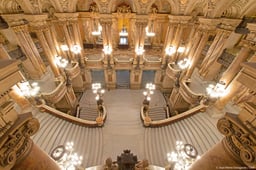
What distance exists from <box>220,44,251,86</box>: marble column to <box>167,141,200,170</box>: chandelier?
4.92 meters

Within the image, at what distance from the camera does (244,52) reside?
8883 millimetres

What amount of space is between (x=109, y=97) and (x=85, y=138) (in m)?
5.95

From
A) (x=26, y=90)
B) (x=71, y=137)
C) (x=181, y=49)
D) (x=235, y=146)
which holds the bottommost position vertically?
(x=235, y=146)

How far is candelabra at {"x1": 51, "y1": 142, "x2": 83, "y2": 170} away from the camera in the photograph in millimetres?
7324

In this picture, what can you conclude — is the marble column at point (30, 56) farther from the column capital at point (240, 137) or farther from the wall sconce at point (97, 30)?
the column capital at point (240, 137)

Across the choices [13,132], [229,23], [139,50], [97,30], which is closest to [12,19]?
[97,30]

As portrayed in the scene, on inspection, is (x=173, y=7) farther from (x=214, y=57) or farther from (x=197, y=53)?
(x=214, y=57)

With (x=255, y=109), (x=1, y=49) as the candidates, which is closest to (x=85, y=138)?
(x=1, y=49)

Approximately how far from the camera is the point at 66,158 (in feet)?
24.8

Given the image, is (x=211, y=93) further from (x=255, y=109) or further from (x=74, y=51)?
(x=74, y=51)

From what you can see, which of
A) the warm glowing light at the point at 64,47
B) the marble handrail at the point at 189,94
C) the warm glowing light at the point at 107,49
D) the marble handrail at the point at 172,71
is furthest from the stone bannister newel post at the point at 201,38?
the warm glowing light at the point at 64,47

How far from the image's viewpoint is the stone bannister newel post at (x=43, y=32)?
34.4ft

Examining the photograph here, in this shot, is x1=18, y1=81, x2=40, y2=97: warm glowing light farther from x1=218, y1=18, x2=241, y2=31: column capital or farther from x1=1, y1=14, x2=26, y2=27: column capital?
x1=218, y1=18, x2=241, y2=31: column capital

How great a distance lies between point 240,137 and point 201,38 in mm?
10751
